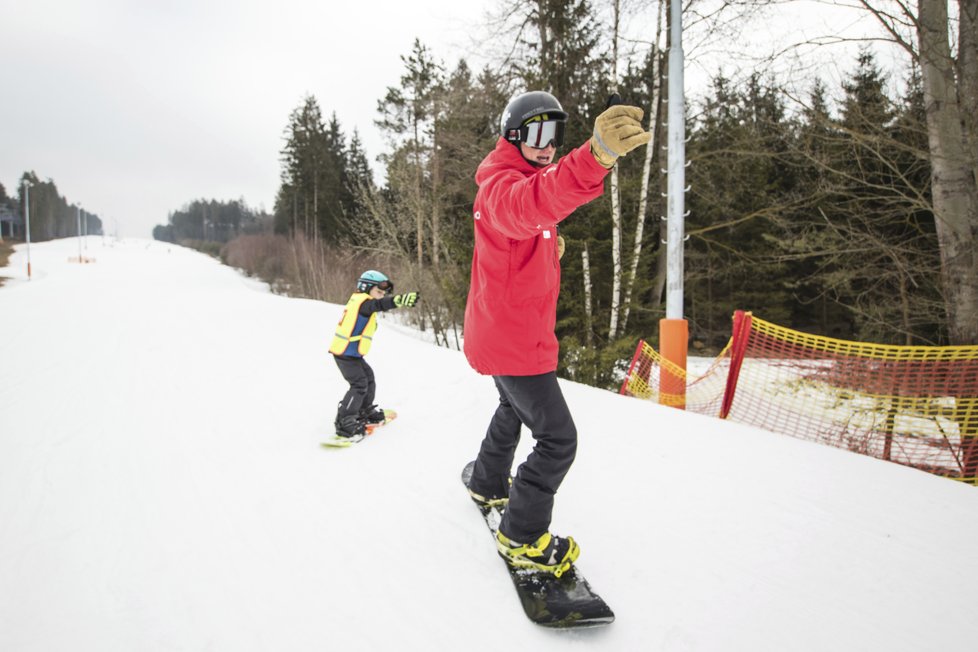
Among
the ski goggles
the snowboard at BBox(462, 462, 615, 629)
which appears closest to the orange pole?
the snowboard at BBox(462, 462, 615, 629)

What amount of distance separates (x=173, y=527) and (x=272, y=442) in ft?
4.26

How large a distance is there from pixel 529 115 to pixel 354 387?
284cm

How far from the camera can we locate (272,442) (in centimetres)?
381

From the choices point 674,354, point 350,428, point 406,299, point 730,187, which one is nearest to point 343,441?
point 350,428

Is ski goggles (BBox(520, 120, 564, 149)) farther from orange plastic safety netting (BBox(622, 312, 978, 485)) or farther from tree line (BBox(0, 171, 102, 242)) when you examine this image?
tree line (BBox(0, 171, 102, 242))

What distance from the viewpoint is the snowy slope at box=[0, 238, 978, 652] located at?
1755 mm

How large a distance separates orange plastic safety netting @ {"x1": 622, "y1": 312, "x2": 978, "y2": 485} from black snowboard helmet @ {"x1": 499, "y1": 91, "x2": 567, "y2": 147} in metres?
3.37

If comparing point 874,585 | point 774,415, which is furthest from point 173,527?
point 774,415

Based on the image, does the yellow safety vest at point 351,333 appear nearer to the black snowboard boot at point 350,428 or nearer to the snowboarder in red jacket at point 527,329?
the black snowboard boot at point 350,428

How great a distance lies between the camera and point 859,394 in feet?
14.1

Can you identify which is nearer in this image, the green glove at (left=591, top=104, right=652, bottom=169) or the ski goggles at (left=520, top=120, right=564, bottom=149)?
the green glove at (left=591, top=104, right=652, bottom=169)

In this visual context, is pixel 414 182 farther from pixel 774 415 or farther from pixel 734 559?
pixel 734 559

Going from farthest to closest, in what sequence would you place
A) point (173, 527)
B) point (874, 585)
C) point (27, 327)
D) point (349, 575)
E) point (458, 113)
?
1. point (458, 113)
2. point (27, 327)
3. point (173, 527)
4. point (349, 575)
5. point (874, 585)

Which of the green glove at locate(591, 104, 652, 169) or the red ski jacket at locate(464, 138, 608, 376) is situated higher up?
the green glove at locate(591, 104, 652, 169)
